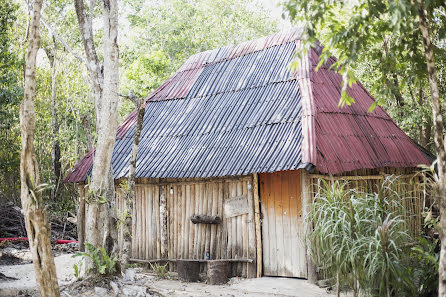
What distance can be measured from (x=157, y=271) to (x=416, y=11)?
794 cm

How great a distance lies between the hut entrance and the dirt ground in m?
0.30

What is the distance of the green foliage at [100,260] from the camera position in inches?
314

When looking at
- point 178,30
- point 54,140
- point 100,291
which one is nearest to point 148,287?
point 100,291

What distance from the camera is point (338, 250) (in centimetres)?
675

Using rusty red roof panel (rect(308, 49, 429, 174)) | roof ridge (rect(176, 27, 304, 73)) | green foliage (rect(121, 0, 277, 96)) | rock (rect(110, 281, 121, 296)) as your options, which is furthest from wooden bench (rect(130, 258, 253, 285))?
green foliage (rect(121, 0, 277, 96))

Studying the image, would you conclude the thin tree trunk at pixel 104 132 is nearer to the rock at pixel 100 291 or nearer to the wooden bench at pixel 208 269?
the rock at pixel 100 291

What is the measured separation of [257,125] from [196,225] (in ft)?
8.54

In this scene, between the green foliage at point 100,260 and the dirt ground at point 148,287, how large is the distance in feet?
0.50

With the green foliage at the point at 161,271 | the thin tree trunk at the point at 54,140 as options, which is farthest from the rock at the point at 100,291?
the thin tree trunk at the point at 54,140

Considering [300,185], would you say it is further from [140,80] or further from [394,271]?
[140,80]

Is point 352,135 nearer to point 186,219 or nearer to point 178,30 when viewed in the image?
point 186,219

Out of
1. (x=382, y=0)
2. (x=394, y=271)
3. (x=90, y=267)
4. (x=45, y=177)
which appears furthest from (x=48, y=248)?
(x=45, y=177)

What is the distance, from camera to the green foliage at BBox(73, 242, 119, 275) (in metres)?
7.97

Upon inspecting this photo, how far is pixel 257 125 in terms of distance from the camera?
11305 mm
